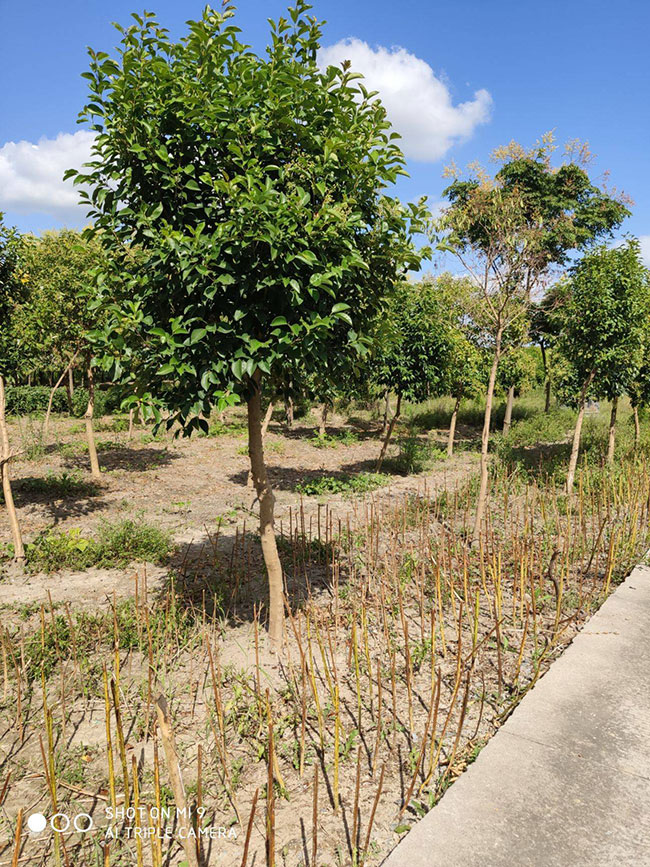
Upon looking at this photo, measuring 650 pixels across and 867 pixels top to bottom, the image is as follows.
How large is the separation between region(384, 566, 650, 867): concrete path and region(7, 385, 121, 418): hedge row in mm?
18194

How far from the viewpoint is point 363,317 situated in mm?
4055

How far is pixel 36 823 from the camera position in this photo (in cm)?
267

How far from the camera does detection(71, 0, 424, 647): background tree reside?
3186 millimetres

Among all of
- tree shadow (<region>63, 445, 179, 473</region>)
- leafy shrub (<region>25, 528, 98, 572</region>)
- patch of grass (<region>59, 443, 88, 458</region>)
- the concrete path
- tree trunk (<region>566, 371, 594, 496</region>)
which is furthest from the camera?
patch of grass (<region>59, 443, 88, 458</region>)

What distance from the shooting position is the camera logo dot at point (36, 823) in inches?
105

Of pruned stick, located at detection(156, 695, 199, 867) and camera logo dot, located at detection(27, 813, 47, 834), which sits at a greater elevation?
pruned stick, located at detection(156, 695, 199, 867)

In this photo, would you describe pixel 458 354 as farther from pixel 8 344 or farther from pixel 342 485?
pixel 8 344

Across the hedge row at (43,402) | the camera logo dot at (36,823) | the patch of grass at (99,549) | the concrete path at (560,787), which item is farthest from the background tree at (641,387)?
the hedge row at (43,402)


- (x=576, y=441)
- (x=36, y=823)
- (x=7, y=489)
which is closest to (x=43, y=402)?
(x=7, y=489)

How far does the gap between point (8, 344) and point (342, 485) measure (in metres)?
6.33

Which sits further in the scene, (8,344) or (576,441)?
(576,441)

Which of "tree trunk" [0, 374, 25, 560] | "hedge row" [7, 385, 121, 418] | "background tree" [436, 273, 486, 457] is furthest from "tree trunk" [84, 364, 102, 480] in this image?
"hedge row" [7, 385, 121, 418]

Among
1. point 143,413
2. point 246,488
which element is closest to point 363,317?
point 143,413

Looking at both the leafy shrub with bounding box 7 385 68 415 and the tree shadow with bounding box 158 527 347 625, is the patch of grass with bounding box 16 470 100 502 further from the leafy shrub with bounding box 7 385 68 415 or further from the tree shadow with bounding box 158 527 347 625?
the leafy shrub with bounding box 7 385 68 415
